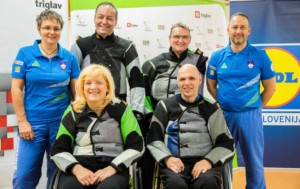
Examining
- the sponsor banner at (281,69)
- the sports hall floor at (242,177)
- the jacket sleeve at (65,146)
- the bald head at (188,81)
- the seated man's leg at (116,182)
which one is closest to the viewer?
the seated man's leg at (116,182)

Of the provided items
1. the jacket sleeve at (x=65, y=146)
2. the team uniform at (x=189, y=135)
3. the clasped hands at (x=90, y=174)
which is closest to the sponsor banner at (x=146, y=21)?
the team uniform at (x=189, y=135)

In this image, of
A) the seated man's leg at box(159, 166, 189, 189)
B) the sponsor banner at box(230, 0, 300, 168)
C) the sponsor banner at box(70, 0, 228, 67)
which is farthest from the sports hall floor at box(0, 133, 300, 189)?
→ the sponsor banner at box(70, 0, 228, 67)

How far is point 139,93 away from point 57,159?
0.81m

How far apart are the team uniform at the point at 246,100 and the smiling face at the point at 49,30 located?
4.31 feet

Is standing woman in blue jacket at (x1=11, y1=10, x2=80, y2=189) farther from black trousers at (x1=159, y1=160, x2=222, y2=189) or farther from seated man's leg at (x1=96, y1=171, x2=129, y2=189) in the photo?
black trousers at (x1=159, y1=160, x2=222, y2=189)

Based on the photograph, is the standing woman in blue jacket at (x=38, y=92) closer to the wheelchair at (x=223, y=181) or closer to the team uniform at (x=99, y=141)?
the team uniform at (x=99, y=141)

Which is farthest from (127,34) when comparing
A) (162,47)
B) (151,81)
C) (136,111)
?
(136,111)

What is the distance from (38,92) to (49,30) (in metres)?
0.43

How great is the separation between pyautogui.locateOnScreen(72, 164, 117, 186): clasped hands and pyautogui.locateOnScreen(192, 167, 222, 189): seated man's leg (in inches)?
19.7

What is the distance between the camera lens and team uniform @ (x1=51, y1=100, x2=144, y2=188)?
208 centimetres

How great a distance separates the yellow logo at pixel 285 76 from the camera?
4.14 metres

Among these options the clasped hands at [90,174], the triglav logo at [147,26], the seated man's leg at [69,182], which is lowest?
the seated man's leg at [69,182]

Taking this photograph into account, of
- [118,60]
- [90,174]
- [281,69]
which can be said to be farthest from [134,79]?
[281,69]

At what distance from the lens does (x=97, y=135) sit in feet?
7.00
